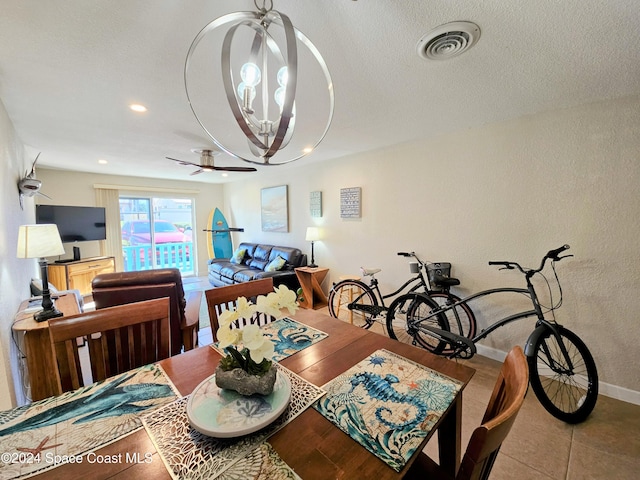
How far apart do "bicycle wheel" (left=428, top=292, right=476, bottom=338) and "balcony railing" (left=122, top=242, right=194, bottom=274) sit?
599cm

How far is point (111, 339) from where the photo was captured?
1305 millimetres

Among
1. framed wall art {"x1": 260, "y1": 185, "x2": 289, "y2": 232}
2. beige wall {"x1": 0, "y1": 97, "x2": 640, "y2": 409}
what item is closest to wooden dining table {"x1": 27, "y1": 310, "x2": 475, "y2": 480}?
beige wall {"x1": 0, "y1": 97, "x2": 640, "y2": 409}

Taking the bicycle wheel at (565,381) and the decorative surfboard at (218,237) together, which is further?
the decorative surfboard at (218,237)

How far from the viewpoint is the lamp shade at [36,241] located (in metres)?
1.76

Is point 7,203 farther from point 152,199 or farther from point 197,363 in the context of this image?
point 152,199

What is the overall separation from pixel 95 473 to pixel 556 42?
2555 millimetres

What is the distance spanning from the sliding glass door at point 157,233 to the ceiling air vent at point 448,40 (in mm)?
6225

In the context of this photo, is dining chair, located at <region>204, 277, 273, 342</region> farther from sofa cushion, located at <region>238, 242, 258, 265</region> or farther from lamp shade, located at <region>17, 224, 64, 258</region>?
sofa cushion, located at <region>238, 242, 258, 265</region>

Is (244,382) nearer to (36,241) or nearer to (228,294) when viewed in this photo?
(228,294)

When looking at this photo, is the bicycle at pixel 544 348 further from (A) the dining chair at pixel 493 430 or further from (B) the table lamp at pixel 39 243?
(B) the table lamp at pixel 39 243

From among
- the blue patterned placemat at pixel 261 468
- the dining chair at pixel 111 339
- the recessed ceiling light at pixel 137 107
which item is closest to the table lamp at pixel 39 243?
the dining chair at pixel 111 339

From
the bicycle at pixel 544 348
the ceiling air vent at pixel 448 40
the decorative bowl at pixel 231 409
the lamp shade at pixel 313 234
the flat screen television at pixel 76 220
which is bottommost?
the bicycle at pixel 544 348

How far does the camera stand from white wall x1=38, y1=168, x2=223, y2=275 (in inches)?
182

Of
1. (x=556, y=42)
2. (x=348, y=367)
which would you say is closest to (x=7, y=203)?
(x=348, y=367)
